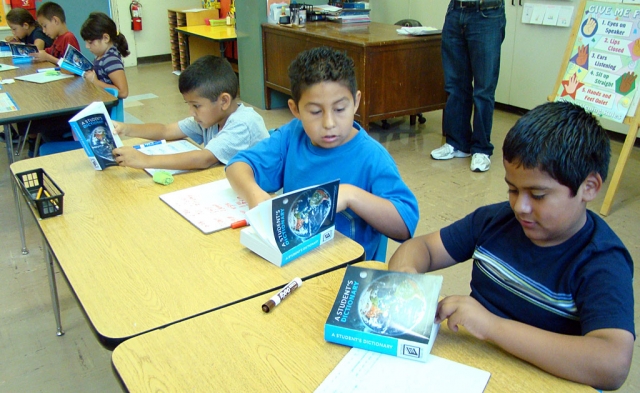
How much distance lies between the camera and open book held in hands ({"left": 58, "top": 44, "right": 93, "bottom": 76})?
10.2 feet

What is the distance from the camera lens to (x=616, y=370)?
0.85m

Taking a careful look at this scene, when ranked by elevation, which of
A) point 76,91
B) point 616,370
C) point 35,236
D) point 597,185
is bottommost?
point 35,236

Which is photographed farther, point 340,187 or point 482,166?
point 482,166

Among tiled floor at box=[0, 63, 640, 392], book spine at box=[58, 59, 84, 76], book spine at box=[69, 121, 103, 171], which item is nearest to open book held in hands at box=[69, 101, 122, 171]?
book spine at box=[69, 121, 103, 171]

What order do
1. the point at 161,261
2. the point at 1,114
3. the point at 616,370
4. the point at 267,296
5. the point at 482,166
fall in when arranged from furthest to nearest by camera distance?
the point at 482,166
the point at 1,114
the point at 161,261
the point at 267,296
the point at 616,370

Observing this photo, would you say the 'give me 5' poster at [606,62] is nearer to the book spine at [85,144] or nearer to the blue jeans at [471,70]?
the blue jeans at [471,70]

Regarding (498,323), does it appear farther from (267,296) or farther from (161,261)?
(161,261)

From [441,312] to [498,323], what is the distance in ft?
0.31

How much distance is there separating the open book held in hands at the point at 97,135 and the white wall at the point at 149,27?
235 inches

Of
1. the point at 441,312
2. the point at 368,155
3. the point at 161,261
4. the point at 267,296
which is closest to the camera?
the point at 441,312

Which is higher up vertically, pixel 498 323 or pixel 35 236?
pixel 498 323

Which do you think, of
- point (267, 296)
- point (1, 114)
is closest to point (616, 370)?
point (267, 296)

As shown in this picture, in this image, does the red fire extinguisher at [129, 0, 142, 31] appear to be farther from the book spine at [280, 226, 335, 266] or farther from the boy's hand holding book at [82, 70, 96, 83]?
the book spine at [280, 226, 335, 266]

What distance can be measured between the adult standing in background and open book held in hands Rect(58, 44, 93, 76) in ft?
7.36
